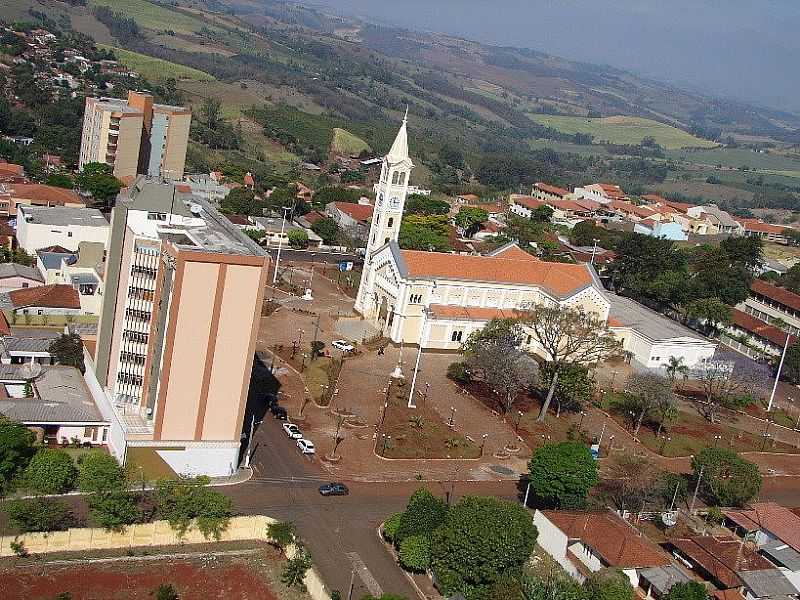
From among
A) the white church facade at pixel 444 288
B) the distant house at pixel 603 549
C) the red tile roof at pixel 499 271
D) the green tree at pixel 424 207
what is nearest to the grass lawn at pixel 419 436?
the distant house at pixel 603 549

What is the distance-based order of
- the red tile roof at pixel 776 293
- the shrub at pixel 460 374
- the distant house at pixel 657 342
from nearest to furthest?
the shrub at pixel 460 374 → the distant house at pixel 657 342 → the red tile roof at pixel 776 293

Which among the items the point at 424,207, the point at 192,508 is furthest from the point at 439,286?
the point at 424,207

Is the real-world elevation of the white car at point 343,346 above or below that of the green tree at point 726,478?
below

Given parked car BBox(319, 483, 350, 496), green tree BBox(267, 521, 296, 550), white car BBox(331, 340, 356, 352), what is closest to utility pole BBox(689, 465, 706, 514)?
parked car BBox(319, 483, 350, 496)

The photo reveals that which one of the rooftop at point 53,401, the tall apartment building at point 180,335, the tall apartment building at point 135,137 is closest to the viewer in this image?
the tall apartment building at point 180,335

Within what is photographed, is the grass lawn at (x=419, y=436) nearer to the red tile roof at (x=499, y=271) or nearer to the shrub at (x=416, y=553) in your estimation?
the shrub at (x=416, y=553)

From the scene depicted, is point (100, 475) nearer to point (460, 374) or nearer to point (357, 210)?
point (460, 374)
